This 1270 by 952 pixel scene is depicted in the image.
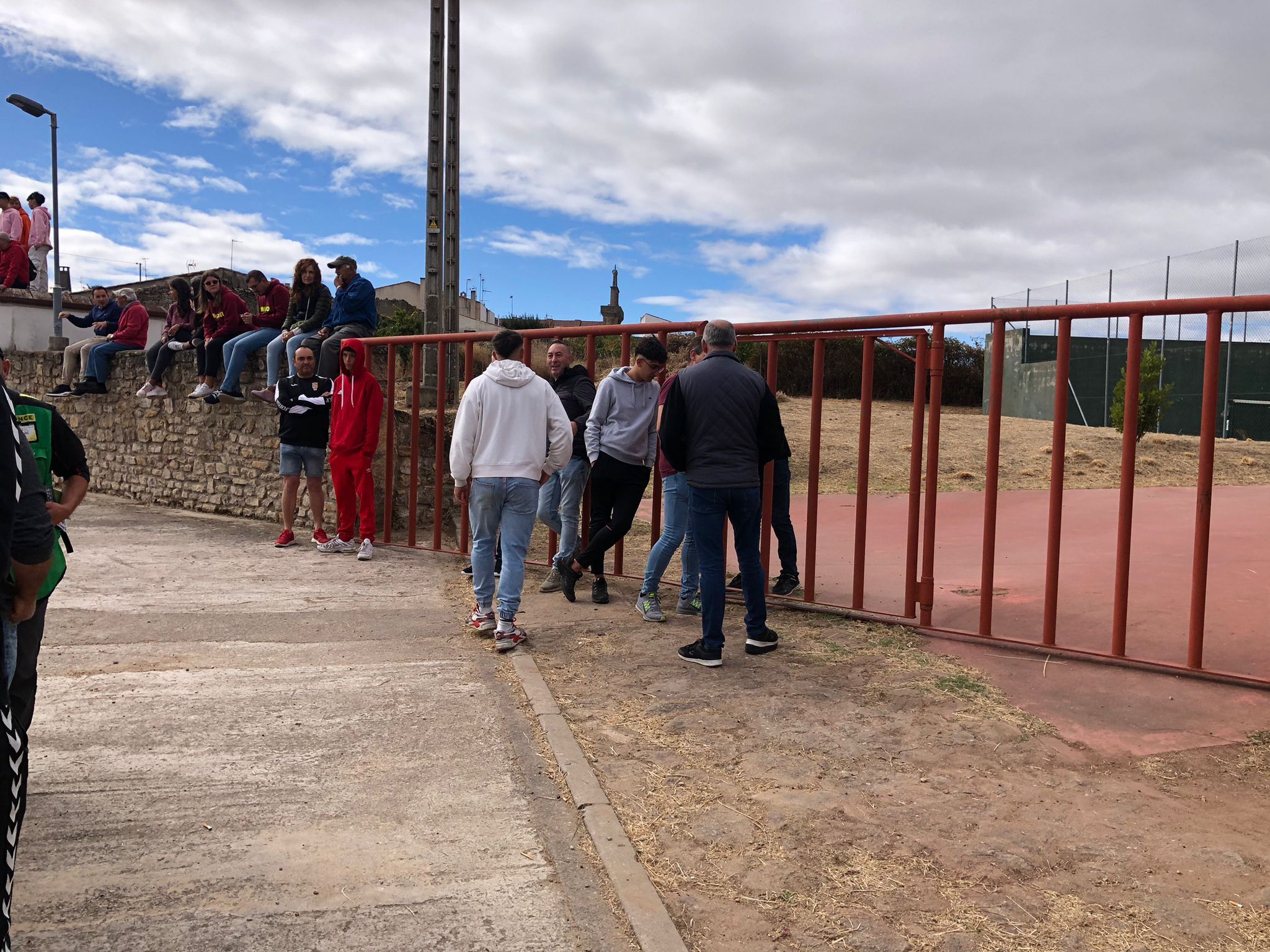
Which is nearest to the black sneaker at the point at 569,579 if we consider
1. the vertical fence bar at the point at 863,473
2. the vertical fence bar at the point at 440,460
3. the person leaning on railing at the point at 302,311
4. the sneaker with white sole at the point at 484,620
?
the sneaker with white sole at the point at 484,620

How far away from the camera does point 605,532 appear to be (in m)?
6.83

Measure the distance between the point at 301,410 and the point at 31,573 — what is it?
692 centimetres

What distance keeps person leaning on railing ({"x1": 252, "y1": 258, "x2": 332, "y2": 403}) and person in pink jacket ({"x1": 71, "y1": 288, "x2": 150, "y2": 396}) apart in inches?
167

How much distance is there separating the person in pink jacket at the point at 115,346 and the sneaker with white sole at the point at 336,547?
6.22 meters

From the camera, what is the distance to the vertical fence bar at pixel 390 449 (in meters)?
9.28

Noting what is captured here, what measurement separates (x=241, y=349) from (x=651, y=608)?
6972 millimetres

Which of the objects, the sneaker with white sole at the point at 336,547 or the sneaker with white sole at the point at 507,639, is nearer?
the sneaker with white sole at the point at 507,639

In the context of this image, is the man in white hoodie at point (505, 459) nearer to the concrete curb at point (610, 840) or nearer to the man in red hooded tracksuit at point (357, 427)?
the concrete curb at point (610, 840)

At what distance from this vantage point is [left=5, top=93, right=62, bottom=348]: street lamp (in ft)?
56.4

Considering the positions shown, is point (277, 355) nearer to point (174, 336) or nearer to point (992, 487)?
point (174, 336)

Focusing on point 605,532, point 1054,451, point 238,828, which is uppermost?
point 1054,451

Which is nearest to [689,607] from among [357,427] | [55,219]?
[357,427]

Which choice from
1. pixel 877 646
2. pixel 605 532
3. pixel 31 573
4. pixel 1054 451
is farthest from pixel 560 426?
pixel 31 573

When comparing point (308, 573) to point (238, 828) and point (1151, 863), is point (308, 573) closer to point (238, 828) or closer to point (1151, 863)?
point (238, 828)
